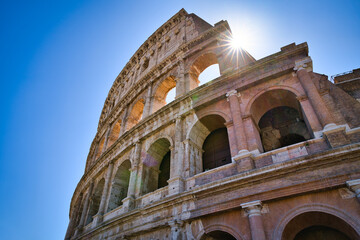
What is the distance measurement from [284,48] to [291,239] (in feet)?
20.9

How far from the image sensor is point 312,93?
7.04 metres

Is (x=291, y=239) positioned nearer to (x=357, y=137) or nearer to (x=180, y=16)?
(x=357, y=137)

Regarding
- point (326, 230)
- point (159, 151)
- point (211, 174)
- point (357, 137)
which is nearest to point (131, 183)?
point (159, 151)

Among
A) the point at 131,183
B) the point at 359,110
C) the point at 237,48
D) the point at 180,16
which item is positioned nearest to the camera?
the point at 359,110

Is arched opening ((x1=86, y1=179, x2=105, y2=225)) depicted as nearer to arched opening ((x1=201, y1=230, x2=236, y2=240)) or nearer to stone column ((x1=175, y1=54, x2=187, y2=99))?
stone column ((x1=175, y1=54, x2=187, y2=99))

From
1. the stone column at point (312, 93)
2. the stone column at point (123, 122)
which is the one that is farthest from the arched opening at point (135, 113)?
the stone column at point (312, 93)

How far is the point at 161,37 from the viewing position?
1778 centimetres

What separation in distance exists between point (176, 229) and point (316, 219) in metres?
3.86

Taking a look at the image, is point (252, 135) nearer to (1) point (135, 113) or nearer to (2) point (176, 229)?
(2) point (176, 229)

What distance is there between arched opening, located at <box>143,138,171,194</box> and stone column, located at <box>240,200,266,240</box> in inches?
195

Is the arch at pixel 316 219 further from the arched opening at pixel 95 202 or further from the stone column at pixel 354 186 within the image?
the arched opening at pixel 95 202

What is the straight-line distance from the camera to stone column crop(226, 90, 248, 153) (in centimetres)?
750

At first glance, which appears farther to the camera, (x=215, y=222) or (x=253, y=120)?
(x=253, y=120)

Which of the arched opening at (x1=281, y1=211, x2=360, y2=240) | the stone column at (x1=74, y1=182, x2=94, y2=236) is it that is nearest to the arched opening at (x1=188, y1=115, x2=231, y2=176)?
the arched opening at (x1=281, y1=211, x2=360, y2=240)
